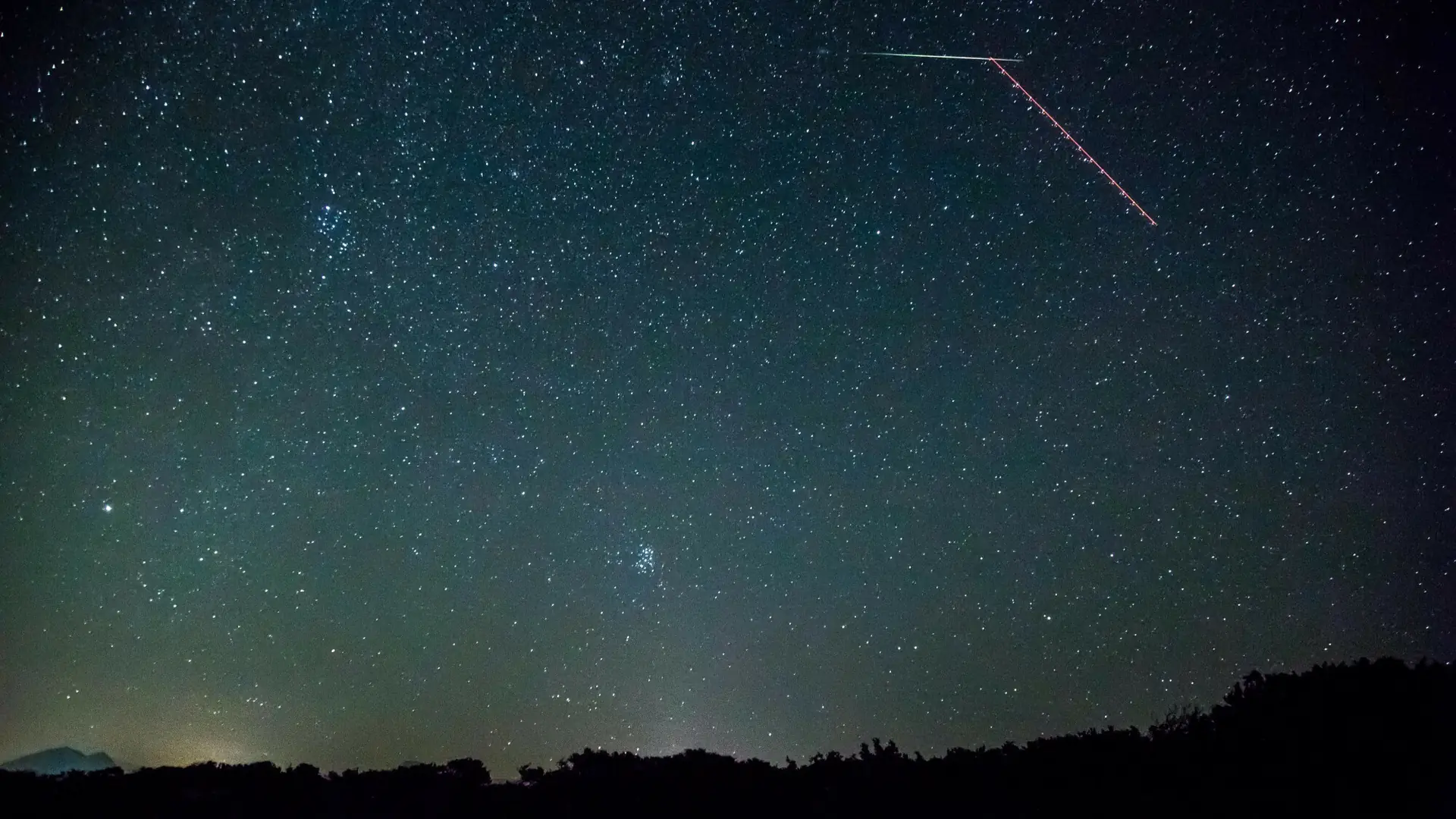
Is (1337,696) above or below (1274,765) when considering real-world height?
above

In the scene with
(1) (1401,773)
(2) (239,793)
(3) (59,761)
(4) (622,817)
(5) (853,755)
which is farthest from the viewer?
(3) (59,761)

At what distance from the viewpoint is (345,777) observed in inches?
263

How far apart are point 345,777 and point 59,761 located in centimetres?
8914

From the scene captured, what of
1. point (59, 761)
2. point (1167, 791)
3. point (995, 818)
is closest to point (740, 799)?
point (995, 818)

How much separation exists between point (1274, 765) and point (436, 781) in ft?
21.1

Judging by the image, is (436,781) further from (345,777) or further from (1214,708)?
(1214,708)

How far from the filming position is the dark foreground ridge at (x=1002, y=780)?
18.3 feet

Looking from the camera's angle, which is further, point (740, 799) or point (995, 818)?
point (740, 799)

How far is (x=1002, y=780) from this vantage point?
6270 mm

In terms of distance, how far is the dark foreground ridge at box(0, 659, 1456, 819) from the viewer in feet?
18.3

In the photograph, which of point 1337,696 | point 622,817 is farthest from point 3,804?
point 1337,696

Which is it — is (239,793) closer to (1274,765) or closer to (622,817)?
(622,817)

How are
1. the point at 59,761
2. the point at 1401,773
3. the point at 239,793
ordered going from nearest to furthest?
the point at 1401,773, the point at 239,793, the point at 59,761

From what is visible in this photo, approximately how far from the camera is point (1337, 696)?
21.8ft
